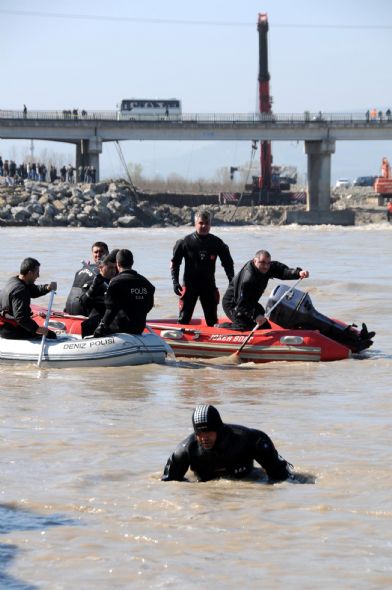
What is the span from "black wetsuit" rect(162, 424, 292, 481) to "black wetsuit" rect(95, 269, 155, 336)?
5.10 metres

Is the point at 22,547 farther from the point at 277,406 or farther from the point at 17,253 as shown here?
the point at 17,253

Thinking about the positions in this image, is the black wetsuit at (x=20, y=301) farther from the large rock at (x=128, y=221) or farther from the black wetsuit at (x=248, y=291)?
the large rock at (x=128, y=221)

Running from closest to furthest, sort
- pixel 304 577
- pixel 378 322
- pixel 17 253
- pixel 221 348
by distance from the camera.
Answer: pixel 304 577, pixel 221 348, pixel 378 322, pixel 17 253

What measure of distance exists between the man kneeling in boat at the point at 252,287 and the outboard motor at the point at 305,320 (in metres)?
0.25

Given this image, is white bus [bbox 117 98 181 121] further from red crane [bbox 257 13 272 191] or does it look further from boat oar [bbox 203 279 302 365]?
boat oar [bbox 203 279 302 365]

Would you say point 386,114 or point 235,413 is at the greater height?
point 386,114

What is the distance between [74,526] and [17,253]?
3505cm

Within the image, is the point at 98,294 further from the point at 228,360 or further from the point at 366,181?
the point at 366,181

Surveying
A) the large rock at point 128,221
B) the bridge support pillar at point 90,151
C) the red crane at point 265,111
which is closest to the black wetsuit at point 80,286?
the large rock at point 128,221

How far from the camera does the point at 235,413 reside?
11.9m

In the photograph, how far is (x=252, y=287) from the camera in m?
14.6

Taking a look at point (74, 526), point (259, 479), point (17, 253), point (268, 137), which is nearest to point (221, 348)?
point (259, 479)

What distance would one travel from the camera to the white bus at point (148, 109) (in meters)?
79.7

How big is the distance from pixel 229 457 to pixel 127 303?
18.1ft
